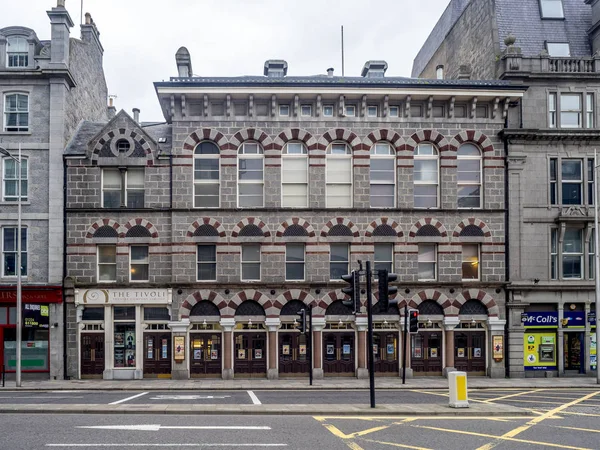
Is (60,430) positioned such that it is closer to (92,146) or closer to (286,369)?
(286,369)

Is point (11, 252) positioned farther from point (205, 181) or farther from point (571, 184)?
point (571, 184)

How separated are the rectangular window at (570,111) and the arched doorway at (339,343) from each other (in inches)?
574

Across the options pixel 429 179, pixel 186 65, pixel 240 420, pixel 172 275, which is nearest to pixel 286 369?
pixel 172 275

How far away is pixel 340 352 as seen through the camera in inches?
1233

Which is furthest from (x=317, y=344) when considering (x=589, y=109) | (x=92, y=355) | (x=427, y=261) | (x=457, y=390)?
(x=589, y=109)

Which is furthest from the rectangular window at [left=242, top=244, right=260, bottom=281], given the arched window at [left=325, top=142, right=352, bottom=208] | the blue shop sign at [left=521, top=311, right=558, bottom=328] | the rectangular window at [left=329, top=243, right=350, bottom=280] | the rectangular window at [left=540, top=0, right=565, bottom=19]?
the rectangular window at [left=540, top=0, right=565, bottom=19]

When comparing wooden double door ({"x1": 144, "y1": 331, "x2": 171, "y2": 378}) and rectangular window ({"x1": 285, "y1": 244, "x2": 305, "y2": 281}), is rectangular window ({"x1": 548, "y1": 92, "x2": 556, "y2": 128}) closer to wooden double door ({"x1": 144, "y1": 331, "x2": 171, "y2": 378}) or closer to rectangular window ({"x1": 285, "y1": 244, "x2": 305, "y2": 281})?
rectangular window ({"x1": 285, "y1": 244, "x2": 305, "y2": 281})

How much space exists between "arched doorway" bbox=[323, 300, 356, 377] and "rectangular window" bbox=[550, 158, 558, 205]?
11.7 metres

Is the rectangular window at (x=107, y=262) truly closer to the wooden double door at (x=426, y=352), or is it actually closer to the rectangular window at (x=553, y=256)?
the wooden double door at (x=426, y=352)

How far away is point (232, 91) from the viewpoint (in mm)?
30797

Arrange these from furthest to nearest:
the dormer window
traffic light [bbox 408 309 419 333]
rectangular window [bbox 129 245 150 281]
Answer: the dormer window < rectangular window [bbox 129 245 150 281] < traffic light [bbox 408 309 419 333]

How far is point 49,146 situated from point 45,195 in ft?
7.75

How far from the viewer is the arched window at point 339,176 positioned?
104ft

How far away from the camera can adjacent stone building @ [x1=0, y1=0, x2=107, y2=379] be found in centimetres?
3033
